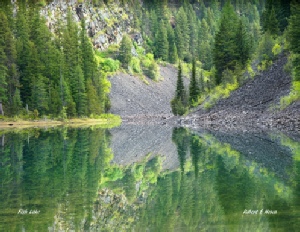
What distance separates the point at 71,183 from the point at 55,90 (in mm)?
65632

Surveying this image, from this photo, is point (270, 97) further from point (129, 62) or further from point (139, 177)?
point (129, 62)

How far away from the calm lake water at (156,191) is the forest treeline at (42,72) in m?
51.7

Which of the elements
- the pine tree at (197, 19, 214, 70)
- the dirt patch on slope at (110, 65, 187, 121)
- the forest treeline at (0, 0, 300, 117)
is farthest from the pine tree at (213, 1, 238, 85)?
the pine tree at (197, 19, 214, 70)

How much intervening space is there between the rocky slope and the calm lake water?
20397 millimetres

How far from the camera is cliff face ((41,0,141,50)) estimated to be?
128 meters

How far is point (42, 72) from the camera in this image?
83625mm

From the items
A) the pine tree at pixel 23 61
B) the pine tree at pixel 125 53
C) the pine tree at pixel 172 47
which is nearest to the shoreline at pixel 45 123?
the pine tree at pixel 23 61

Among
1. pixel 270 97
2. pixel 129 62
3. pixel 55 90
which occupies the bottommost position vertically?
pixel 270 97

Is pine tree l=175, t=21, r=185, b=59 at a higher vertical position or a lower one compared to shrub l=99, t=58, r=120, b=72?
higher

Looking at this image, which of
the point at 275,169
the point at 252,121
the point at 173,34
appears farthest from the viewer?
the point at 173,34

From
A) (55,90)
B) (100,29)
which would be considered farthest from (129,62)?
(55,90)

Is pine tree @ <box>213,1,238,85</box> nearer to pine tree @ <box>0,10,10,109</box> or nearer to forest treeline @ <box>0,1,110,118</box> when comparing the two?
forest treeline @ <box>0,1,110,118</box>

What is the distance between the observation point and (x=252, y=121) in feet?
171

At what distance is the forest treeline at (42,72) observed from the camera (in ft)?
254
